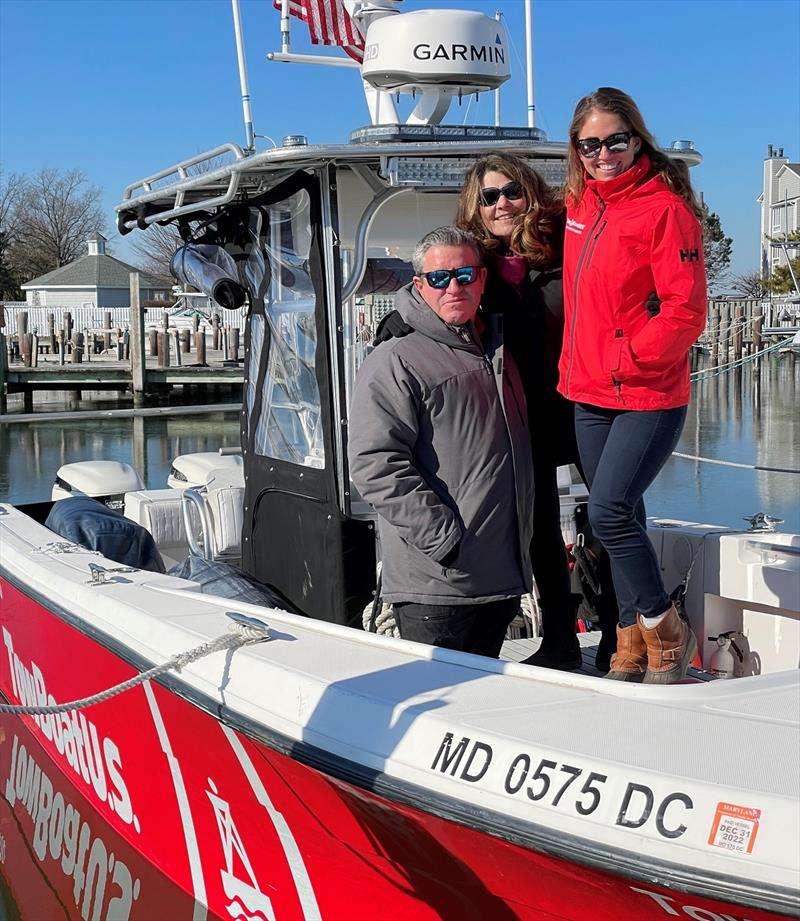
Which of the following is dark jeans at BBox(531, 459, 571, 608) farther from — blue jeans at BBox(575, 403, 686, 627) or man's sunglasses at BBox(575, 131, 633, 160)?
man's sunglasses at BBox(575, 131, 633, 160)

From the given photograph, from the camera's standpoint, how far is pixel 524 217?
11.3 ft

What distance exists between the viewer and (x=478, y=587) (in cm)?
323

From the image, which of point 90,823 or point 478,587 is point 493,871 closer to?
point 478,587

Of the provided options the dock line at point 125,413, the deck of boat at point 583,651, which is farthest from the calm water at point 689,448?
the deck of boat at point 583,651

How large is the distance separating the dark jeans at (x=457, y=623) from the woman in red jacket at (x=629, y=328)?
0.37 m

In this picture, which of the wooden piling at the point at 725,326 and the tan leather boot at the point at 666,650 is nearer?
the tan leather boot at the point at 666,650

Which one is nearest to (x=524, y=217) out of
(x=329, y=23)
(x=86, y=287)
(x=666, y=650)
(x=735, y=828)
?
(x=666, y=650)

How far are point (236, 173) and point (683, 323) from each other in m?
1.82

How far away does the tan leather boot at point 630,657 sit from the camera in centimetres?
339

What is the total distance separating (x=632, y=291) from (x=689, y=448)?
12646mm

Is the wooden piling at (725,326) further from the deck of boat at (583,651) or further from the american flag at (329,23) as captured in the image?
the deck of boat at (583,651)

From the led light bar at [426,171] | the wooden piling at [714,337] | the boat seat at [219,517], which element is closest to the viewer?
the led light bar at [426,171]

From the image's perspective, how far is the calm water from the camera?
37.9 feet

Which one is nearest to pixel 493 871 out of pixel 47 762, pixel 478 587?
pixel 478 587
